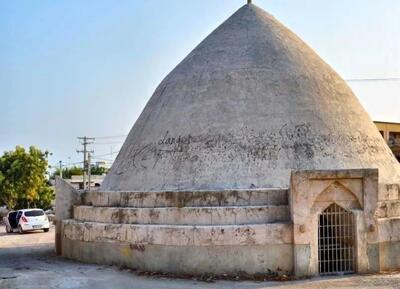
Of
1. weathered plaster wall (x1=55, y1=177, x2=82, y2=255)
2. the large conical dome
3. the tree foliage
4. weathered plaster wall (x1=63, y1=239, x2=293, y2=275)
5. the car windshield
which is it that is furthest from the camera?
the tree foliage

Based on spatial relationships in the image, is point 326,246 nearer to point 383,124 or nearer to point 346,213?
point 346,213

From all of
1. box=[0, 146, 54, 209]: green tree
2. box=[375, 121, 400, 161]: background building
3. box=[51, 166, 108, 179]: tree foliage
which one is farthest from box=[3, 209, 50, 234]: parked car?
box=[51, 166, 108, 179]: tree foliage

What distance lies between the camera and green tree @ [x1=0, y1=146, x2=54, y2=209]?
4462 centimetres

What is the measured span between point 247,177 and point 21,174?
109ft

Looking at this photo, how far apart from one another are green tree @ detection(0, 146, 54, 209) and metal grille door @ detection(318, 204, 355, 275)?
35366 millimetres

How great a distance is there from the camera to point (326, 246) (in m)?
13.7

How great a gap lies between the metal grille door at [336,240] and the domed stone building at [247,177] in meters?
0.03

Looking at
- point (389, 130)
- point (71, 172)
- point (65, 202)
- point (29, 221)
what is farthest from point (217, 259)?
point (71, 172)

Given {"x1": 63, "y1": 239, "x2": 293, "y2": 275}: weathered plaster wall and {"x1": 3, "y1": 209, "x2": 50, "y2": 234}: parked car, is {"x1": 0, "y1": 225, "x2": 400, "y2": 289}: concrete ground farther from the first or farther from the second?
{"x1": 3, "y1": 209, "x2": 50, "y2": 234}: parked car

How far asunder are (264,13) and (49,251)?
466 inches

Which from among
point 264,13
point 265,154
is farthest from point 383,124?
point 265,154

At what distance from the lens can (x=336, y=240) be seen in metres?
13.8

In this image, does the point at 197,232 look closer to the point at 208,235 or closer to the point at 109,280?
the point at 208,235

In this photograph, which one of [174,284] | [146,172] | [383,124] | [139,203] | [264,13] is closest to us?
[174,284]
